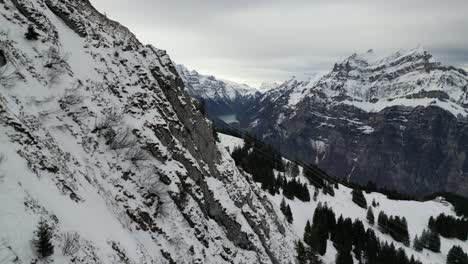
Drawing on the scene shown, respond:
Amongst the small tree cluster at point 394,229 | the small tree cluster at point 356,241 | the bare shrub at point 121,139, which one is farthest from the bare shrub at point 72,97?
the small tree cluster at point 394,229

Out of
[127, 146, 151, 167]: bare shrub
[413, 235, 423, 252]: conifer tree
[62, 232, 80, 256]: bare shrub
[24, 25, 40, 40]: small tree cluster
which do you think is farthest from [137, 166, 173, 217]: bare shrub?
[413, 235, 423, 252]: conifer tree

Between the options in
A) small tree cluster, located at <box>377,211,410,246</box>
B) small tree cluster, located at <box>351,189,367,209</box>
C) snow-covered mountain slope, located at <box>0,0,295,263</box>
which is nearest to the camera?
snow-covered mountain slope, located at <box>0,0,295,263</box>

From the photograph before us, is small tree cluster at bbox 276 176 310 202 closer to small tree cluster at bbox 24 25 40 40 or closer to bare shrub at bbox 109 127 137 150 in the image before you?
bare shrub at bbox 109 127 137 150

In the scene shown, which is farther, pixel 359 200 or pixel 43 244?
pixel 359 200

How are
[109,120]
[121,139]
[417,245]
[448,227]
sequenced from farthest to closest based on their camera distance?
[448,227]
[417,245]
[109,120]
[121,139]

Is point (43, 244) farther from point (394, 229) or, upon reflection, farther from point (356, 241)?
point (394, 229)

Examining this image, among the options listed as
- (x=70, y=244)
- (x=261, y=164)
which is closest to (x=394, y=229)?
(x=261, y=164)
